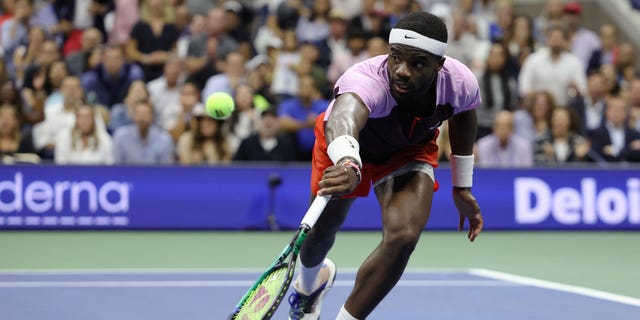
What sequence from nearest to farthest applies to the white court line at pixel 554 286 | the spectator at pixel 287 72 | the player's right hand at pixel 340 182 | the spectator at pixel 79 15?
the player's right hand at pixel 340 182 → the white court line at pixel 554 286 → the spectator at pixel 287 72 → the spectator at pixel 79 15

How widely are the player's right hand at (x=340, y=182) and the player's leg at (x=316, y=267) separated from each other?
142 cm

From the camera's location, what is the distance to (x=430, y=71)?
555cm

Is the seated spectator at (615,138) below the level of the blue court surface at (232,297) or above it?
above

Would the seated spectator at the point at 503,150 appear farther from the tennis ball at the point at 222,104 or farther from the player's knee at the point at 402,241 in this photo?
the player's knee at the point at 402,241

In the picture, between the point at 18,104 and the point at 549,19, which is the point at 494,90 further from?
the point at 18,104

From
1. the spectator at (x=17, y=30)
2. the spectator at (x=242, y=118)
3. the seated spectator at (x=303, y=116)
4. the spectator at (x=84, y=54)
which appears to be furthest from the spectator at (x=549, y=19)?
the spectator at (x=17, y=30)

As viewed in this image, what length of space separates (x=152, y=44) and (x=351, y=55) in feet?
8.94

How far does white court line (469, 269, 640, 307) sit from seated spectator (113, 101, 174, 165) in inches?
197

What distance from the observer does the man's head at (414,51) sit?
17.9 ft

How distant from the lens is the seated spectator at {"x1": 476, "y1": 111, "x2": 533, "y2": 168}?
45.2 ft

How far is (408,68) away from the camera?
547 centimetres

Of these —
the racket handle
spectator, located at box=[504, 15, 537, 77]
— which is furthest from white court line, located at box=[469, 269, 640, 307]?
spectator, located at box=[504, 15, 537, 77]

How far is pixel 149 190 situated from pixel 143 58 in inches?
125

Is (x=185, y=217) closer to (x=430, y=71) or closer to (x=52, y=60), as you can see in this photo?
(x=52, y=60)
